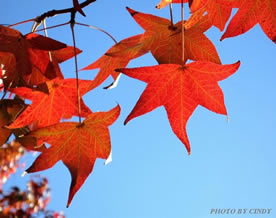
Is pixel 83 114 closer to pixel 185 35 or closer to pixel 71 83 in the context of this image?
pixel 71 83

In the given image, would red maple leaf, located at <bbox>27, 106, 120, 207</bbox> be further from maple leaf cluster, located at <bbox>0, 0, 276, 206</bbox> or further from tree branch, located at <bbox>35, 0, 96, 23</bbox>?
tree branch, located at <bbox>35, 0, 96, 23</bbox>

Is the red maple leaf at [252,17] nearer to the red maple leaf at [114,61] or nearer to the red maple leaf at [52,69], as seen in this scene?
the red maple leaf at [114,61]

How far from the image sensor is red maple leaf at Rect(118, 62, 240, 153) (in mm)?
729

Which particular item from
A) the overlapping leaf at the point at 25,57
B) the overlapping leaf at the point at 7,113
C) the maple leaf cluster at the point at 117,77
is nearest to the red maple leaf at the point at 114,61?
the maple leaf cluster at the point at 117,77

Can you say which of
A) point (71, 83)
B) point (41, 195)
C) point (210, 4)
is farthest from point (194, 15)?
point (41, 195)

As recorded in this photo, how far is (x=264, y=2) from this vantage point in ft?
2.29

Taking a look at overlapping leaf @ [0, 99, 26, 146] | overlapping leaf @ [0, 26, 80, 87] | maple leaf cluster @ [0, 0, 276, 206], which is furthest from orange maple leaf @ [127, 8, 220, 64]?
overlapping leaf @ [0, 99, 26, 146]

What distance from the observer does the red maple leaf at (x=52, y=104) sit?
0.83m

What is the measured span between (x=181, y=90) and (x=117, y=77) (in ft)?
0.55

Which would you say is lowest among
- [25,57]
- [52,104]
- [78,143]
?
[78,143]

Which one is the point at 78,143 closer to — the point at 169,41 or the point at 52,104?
the point at 52,104

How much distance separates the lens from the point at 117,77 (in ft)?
2.75

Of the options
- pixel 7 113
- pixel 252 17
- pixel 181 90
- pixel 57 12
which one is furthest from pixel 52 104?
pixel 252 17

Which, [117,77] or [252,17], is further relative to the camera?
[117,77]
